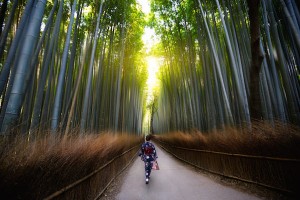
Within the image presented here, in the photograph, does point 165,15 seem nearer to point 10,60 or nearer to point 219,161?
point 219,161

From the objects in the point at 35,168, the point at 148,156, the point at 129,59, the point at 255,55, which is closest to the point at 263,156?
the point at 255,55

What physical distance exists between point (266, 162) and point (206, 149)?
3.29 metres

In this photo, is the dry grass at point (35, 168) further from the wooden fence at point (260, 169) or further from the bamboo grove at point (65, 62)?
the wooden fence at point (260, 169)

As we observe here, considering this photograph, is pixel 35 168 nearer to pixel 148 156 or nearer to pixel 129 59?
pixel 148 156

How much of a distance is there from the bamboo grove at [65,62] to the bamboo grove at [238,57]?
116 inches

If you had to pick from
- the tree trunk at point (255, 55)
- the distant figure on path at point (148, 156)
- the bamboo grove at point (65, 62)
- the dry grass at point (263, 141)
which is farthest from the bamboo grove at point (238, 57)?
the bamboo grove at point (65, 62)

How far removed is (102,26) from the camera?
771cm

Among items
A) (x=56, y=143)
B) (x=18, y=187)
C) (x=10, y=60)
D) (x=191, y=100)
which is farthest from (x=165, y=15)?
(x=18, y=187)

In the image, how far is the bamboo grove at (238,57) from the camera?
204 inches

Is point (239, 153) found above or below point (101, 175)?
above

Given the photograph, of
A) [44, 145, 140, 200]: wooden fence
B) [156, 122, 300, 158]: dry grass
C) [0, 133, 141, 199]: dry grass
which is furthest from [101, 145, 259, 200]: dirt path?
[0, 133, 141, 199]: dry grass

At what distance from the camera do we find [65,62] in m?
5.00

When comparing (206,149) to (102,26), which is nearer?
(206,149)

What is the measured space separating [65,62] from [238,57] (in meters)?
4.99
